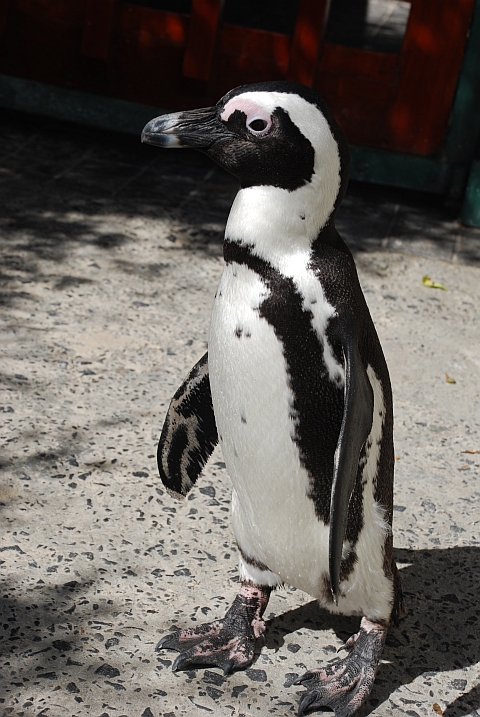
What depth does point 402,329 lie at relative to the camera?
430cm

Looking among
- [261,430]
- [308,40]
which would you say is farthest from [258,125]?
[308,40]

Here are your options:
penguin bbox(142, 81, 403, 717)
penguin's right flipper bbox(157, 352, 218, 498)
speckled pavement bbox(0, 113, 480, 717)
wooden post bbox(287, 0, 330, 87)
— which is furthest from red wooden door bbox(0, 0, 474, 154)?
penguin bbox(142, 81, 403, 717)

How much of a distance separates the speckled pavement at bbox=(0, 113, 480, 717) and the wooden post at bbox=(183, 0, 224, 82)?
2.33ft

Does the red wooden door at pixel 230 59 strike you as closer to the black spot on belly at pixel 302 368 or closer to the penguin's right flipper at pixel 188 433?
the penguin's right flipper at pixel 188 433

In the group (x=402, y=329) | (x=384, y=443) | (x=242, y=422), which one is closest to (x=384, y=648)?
(x=384, y=443)

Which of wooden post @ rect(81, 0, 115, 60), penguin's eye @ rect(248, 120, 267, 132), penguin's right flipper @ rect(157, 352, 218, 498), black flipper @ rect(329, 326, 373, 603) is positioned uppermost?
penguin's eye @ rect(248, 120, 267, 132)

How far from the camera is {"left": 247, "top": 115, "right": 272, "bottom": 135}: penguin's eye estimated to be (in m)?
1.98

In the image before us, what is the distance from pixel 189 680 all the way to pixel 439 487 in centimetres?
127

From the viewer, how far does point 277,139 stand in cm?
196

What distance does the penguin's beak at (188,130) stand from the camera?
2059mm

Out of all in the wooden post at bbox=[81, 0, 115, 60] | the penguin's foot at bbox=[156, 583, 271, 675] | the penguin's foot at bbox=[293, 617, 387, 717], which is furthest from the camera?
the wooden post at bbox=[81, 0, 115, 60]

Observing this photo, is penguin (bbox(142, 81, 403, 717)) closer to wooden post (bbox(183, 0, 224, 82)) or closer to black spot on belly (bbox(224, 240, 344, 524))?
black spot on belly (bbox(224, 240, 344, 524))

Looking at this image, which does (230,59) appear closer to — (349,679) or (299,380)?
(299,380)

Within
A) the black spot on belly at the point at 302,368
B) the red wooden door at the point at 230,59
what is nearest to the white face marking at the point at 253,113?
the black spot on belly at the point at 302,368
